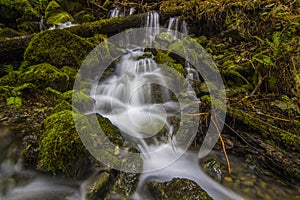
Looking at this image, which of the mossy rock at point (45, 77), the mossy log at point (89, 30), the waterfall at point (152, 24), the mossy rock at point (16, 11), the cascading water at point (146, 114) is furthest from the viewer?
the waterfall at point (152, 24)

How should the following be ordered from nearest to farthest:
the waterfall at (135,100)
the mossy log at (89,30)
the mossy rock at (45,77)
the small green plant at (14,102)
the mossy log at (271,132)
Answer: the mossy log at (271,132) → the small green plant at (14,102) → the waterfall at (135,100) → the mossy rock at (45,77) → the mossy log at (89,30)

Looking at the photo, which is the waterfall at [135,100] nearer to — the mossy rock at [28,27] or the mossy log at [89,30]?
the mossy log at [89,30]

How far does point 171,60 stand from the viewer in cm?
530

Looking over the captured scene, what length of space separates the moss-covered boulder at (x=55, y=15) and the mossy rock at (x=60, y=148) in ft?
19.9

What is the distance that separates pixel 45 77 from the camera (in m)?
3.85

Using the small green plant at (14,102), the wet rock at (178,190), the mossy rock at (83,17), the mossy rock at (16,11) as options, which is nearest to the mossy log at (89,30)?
the mossy rock at (83,17)

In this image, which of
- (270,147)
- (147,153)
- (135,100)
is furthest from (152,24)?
(270,147)

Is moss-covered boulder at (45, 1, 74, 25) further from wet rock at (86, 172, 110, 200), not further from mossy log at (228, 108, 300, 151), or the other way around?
Result: mossy log at (228, 108, 300, 151)

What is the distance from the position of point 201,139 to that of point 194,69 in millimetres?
2654

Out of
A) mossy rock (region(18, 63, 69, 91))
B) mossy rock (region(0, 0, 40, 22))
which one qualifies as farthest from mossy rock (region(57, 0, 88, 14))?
mossy rock (region(18, 63, 69, 91))

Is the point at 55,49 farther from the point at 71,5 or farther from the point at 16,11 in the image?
the point at 71,5

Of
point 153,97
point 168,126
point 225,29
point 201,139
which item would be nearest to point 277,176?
point 201,139

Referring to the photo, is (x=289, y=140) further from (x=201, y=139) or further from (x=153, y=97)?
(x=153, y=97)

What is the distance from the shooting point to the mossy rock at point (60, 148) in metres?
2.22
